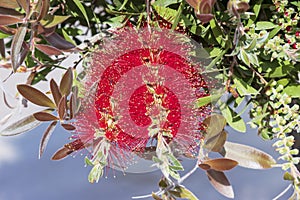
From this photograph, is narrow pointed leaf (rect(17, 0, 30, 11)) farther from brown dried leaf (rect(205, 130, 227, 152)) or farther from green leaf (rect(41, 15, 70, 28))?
brown dried leaf (rect(205, 130, 227, 152))

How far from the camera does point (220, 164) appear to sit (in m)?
0.41

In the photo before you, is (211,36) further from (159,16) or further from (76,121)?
(76,121)

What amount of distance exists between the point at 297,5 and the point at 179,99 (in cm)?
20

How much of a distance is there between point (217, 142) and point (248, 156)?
0.05m

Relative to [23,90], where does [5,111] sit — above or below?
below

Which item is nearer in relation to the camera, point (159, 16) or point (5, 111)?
point (159, 16)

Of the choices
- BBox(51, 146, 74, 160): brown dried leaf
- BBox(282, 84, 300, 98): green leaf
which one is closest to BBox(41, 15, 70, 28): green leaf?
BBox(51, 146, 74, 160): brown dried leaf

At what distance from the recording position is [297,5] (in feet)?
1.60

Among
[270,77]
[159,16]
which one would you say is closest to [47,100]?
[159,16]

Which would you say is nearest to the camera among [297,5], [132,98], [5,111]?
[132,98]

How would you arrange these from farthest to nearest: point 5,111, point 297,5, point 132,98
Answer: point 5,111
point 297,5
point 132,98

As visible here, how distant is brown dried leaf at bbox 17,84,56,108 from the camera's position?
0.40 meters

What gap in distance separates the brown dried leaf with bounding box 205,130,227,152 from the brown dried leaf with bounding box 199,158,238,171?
0.4 inches

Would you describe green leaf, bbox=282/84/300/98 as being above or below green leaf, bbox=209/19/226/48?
below
